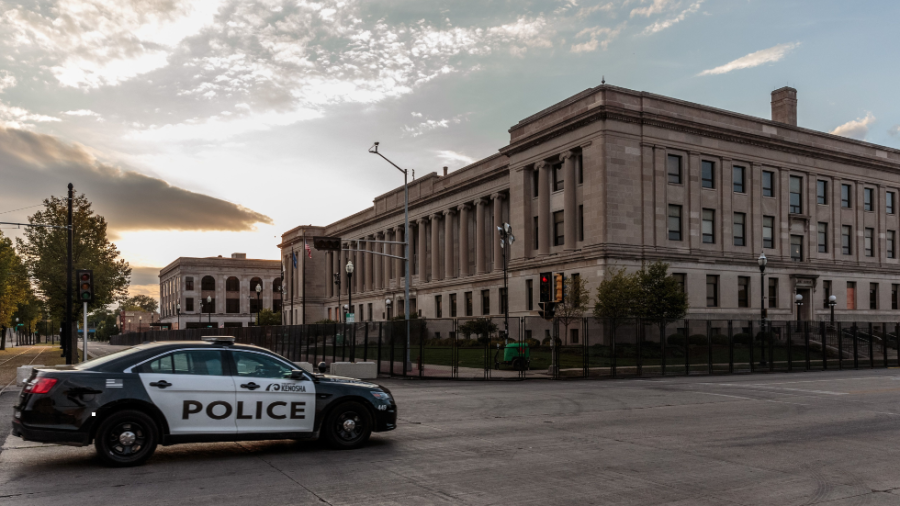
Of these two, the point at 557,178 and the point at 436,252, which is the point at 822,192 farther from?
the point at 436,252

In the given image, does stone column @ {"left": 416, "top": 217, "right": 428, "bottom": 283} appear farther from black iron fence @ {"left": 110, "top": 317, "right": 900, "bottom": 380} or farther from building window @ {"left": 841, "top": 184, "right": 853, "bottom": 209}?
black iron fence @ {"left": 110, "top": 317, "right": 900, "bottom": 380}

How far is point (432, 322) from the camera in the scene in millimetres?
31922

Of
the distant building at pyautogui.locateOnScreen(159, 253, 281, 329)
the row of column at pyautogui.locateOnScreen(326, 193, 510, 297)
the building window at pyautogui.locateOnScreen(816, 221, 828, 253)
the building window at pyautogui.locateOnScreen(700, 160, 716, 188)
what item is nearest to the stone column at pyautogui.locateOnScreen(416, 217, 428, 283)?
the row of column at pyautogui.locateOnScreen(326, 193, 510, 297)

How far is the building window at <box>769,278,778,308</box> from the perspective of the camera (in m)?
58.2

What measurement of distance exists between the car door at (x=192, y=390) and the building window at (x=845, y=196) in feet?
216

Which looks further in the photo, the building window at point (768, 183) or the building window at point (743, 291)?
the building window at point (768, 183)

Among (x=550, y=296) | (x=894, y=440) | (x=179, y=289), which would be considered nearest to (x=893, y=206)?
(x=550, y=296)

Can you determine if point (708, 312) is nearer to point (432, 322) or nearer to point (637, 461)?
point (432, 322)

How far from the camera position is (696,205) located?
55.2 meters

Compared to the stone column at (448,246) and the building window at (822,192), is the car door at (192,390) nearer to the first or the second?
the building window at (822,192)

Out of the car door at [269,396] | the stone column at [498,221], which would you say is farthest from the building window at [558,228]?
the car door at [269,396]

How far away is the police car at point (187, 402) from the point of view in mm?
9789

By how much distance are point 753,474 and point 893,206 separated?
228ft

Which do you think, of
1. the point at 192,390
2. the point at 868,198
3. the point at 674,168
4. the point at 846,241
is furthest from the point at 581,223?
the point at 192,390
